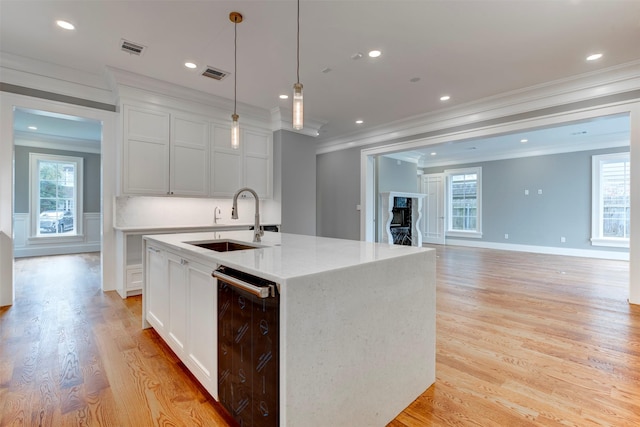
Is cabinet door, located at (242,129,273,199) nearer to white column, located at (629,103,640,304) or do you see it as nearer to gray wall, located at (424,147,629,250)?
white column, located at (629,103,640,304)

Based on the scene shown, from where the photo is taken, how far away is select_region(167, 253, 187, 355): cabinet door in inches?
78.7

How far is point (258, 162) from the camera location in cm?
525

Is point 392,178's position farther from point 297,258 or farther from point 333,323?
point 333,323

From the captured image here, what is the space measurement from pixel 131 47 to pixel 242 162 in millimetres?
2204

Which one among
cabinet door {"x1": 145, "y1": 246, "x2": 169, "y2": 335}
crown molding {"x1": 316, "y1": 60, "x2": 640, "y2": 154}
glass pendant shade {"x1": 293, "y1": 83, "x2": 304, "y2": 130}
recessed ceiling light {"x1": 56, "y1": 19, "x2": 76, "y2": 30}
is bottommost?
cabinet door {"x1": 145, "y1": 246, "x2": 169, "y2": 335}

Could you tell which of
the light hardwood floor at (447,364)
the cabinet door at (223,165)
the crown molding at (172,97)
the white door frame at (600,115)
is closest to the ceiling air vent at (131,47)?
the crown molding at (172,97)

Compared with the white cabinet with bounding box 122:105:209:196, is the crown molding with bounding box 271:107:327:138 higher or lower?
higher

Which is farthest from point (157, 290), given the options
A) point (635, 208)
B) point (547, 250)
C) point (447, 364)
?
point (547, 250)

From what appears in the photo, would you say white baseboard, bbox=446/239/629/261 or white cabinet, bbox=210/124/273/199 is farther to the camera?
white baseboard, bbox=446/239/629/261

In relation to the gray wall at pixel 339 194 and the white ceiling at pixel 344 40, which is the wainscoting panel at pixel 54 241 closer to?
the white ceiling at pixel 344 40

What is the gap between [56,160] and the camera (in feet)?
23.7

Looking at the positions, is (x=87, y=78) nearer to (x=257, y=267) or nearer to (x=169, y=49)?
(x=169, y=49)

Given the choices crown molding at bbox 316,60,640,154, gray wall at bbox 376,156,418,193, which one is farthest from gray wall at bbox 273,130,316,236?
gray wall at bbox 376,156,418,193

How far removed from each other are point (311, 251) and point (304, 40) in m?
2.26
